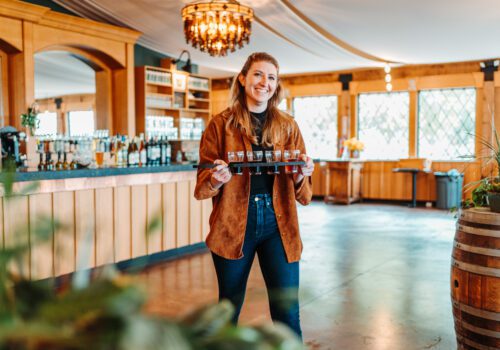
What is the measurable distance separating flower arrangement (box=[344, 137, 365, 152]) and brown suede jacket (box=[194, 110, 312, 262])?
9.10 meters

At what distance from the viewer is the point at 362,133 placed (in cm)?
1199

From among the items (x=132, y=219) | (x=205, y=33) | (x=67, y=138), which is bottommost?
(x=132, y=219)

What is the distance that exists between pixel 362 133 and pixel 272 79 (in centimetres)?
1003

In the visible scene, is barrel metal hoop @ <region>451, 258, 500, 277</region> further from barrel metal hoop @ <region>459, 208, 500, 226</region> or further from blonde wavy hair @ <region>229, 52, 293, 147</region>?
blonde wavy hair @ <region>229, 52, 293, 147</region>

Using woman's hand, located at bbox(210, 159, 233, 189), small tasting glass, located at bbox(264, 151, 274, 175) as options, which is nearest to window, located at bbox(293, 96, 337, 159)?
small tasting glass, located at bbox(264, 151, 274, 175)

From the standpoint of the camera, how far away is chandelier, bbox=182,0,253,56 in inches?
240

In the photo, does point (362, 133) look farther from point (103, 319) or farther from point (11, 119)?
point (103, 319)

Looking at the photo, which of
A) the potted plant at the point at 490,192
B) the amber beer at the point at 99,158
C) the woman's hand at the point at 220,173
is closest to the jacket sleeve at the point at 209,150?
the woman's hand at the point at 220,173

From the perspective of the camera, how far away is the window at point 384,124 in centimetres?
1149

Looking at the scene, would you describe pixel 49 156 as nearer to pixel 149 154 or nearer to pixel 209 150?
pixel 149 154

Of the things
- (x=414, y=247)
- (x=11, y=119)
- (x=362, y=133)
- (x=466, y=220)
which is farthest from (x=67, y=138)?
(x=362, y=133)

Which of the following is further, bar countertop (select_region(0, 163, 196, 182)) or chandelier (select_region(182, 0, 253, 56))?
chandelier (select_region(182, 0, 253, 56))

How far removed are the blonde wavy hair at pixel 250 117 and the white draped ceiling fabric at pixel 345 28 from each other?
4586mm

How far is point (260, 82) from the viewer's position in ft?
7.48
